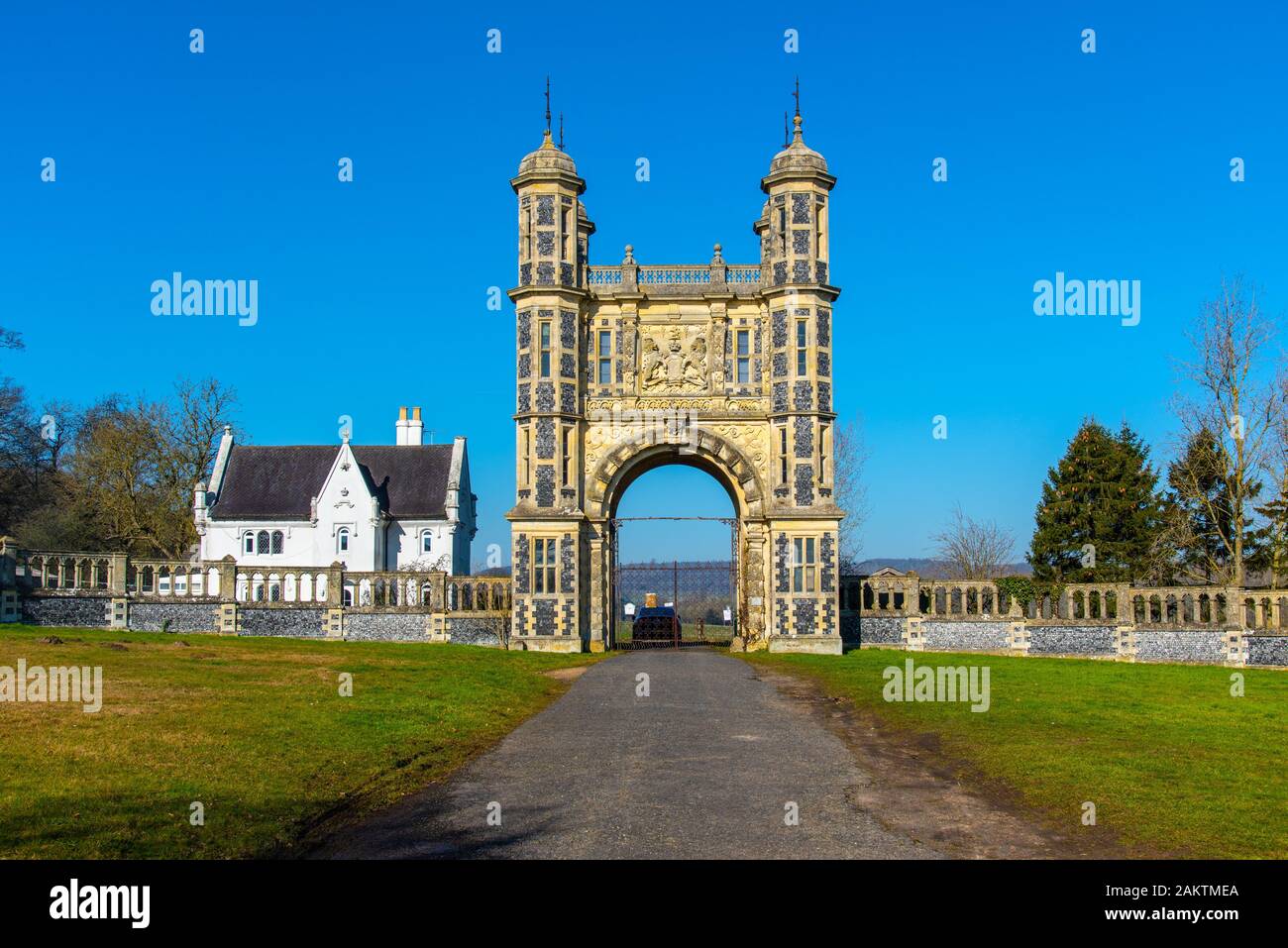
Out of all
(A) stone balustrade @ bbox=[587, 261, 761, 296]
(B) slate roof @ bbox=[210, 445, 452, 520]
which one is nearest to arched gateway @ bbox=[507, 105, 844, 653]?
(A) stone balustrade @ bbox=[587, 261, 761, 296]

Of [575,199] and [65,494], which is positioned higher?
[575,199]

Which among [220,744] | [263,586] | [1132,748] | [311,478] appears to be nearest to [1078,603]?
[1132,748]

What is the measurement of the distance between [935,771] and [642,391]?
78.8 feet

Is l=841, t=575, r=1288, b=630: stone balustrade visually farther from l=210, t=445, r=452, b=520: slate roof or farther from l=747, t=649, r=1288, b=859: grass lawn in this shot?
l=210, t=445, r=452, b=520: slate roof

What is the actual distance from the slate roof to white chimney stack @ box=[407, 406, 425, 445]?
2.05 meters

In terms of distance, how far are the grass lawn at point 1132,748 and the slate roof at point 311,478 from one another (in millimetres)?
41709

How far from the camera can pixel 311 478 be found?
6500 centimetres

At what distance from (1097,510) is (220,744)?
4370cm

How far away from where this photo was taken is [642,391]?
3659 cm

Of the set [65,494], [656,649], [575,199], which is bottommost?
[656,649]

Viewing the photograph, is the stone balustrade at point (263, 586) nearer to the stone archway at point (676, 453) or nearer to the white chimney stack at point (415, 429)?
the stone archway at point (676, 453)
